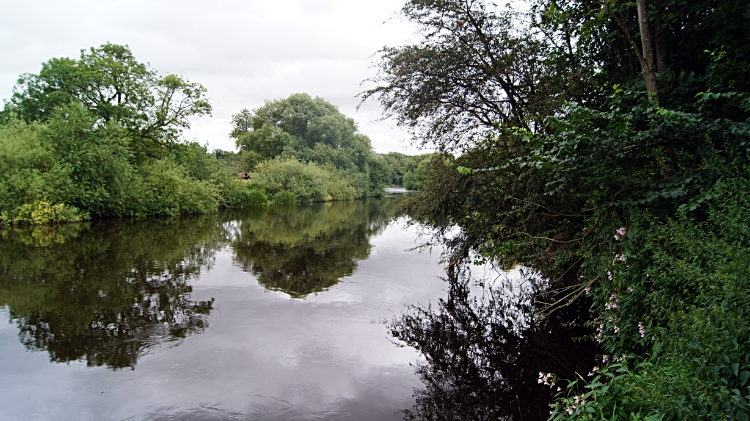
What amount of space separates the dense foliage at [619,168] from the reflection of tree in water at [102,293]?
5352 mm

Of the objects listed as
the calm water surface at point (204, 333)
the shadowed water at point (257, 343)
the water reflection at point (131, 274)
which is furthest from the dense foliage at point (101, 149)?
the shadowed water at point (257, 343)

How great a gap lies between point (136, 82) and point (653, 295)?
31.5 meters

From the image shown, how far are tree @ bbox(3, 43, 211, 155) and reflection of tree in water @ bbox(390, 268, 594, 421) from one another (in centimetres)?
2447

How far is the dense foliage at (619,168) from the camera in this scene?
2889mm

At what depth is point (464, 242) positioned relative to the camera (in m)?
7.66

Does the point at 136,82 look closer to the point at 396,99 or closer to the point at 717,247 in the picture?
the point at 396,99

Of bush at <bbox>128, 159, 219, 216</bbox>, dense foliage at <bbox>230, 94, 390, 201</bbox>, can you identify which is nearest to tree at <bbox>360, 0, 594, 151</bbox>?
bush at <bbox>128, 159, 219, 216</bbox>

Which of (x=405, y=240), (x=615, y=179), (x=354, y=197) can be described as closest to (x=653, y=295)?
(x=615, y=179)

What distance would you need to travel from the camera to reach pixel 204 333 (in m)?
6.57

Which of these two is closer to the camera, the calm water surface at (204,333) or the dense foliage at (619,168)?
the dense foliage at (619,168)

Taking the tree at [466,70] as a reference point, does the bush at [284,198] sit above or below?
below

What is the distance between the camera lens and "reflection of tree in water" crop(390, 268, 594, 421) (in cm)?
448

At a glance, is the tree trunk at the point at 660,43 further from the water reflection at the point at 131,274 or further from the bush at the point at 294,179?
the bush at the point at 294,179

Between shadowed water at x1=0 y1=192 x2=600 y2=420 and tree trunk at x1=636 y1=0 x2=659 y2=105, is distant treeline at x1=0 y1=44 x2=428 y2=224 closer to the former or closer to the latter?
shadowed water at x1=0 y1=192 x2=600 y2=420
